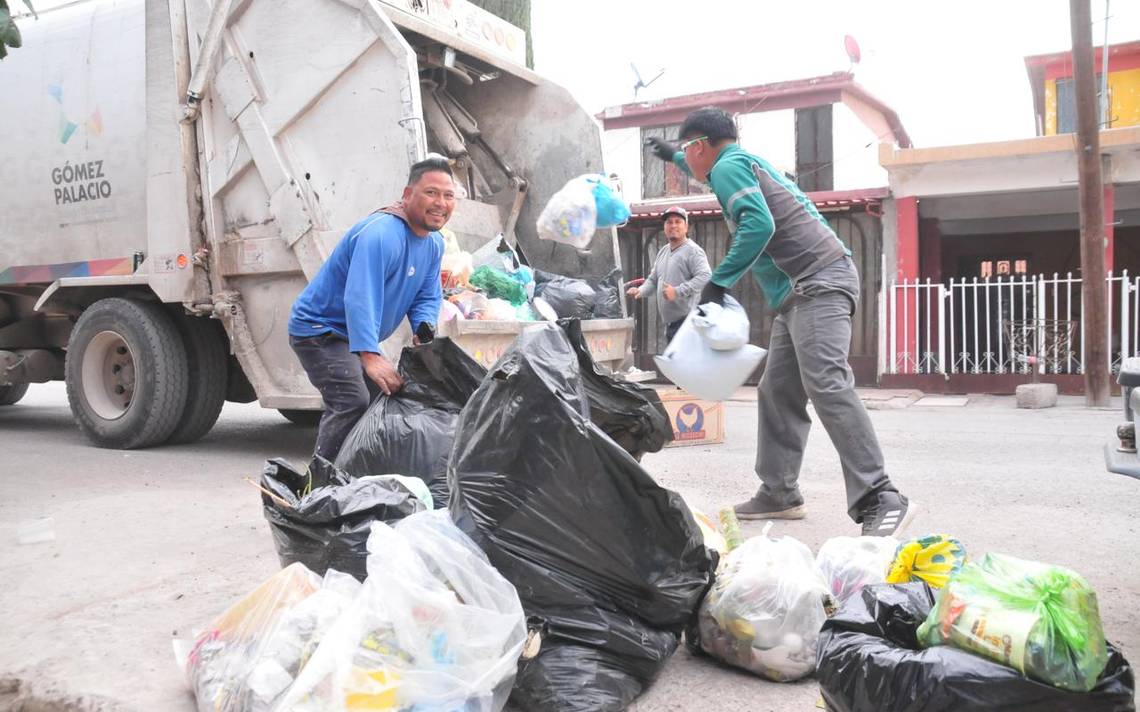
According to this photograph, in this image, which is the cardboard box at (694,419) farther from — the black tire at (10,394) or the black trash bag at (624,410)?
the black tire at (10,394)

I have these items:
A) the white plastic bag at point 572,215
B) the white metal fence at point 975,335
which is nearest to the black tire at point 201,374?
the white plastic bag at point 572,215

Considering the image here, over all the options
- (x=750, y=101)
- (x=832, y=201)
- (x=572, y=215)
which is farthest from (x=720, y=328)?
(x=750, y=101)

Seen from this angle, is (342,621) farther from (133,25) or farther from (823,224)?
(133,25)

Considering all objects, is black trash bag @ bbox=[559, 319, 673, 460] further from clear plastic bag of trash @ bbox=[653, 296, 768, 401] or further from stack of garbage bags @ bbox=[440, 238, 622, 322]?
stack of garbage bags @ bbox=[440, 238, 622, 322]

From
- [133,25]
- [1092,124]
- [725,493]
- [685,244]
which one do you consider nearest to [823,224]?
[725,493]

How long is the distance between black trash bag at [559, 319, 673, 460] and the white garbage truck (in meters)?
1.83

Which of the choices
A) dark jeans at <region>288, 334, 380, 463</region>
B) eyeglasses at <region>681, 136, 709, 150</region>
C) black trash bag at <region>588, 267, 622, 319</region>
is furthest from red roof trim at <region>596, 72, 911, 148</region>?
dark jeans at <region>288, 334, 380, 463</region>

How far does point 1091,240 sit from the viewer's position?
891cm

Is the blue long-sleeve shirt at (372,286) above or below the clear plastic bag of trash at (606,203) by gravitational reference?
below

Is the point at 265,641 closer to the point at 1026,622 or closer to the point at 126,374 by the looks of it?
the point at 1026,622

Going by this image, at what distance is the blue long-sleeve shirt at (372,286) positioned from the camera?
10.8 ft

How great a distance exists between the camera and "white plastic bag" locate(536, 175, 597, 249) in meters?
5.23

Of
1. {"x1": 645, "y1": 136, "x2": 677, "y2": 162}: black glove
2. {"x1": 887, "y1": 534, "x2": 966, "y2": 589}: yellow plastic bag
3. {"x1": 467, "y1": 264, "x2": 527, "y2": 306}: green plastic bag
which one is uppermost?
{"x1": 645, "y1": 136, "x2": 677, "y2": 162}: black glove

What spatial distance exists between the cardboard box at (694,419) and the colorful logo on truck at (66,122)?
3.99m
